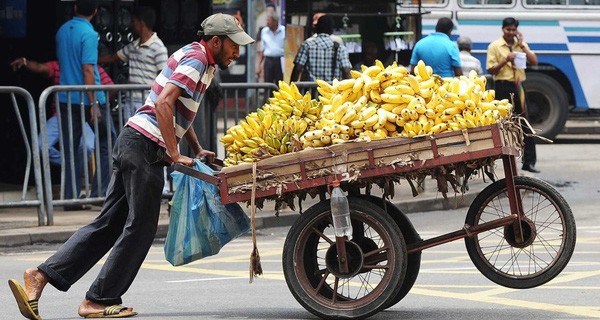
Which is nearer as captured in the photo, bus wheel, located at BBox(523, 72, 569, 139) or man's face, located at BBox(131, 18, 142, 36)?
man's face, located at BBox(131, 18, 142, 36)

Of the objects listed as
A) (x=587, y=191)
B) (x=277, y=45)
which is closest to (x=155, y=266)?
(x=587, y=191)

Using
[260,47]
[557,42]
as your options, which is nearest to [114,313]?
[557,42]

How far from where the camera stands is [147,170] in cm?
782

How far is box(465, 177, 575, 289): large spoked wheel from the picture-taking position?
7891 millimetres

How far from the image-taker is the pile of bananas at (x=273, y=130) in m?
7.86

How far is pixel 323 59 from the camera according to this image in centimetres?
1548

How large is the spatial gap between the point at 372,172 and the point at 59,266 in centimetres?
180

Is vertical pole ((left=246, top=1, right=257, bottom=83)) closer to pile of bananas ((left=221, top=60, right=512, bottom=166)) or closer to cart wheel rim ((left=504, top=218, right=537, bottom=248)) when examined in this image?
pile of bananas ((left=221, top=60, right=512, bottom=166))

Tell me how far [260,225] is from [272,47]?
12.1 m

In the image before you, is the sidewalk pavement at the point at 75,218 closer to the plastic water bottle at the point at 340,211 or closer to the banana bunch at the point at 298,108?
the banana bunch at the point at 298,108

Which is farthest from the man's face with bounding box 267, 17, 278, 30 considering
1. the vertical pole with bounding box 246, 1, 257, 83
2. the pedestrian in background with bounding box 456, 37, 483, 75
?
the pedestrian in background with bounding box 456, 37, 483, 75

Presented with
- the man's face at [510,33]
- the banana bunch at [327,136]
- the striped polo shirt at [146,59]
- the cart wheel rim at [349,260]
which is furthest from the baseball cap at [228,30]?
the man's face at [510,33]

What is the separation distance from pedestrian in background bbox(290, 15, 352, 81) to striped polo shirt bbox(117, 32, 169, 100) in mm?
2071

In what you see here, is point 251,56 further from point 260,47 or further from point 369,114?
point 369,114
